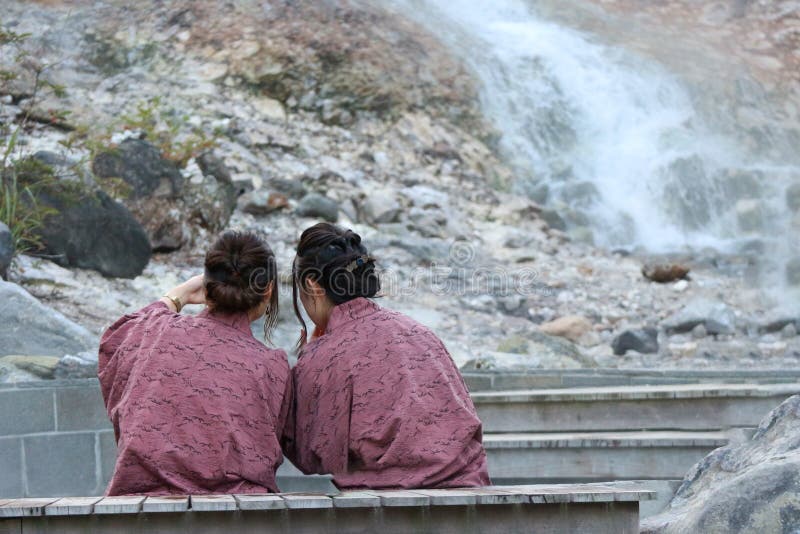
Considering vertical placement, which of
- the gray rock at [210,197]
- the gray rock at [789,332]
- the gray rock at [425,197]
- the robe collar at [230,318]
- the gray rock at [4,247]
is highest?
the robe collar at [230,318]

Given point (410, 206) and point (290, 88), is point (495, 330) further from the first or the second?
point (290, 88)

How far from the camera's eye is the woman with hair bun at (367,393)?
2.51m

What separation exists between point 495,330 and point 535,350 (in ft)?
5.41

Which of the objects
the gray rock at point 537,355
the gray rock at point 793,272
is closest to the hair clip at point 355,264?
the gray rock at point 537,355

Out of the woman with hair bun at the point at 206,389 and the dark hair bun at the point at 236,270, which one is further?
the dark hair bun at the point at 236,270

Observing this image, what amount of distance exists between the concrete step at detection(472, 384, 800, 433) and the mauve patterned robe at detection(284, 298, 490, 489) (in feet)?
6.31

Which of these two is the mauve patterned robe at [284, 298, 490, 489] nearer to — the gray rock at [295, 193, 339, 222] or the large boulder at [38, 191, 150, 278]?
the large boulder at [38, 191, 150, 278]

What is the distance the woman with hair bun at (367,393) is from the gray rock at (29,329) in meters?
2.92

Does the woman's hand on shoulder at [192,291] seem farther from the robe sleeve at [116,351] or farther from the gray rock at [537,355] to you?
the gray rock at [537,355]

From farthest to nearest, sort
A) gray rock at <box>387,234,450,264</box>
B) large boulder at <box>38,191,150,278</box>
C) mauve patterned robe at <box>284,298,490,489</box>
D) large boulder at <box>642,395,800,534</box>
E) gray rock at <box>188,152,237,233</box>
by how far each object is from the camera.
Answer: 1. gray rock at <box>387,234,450,264</box>
2. gray rock at <box>188,152,237,233</box>
3. large boulder at <box>38,191,150,278</box>
4. mauve patterned robe at <box>284,298,490,489</box>
5. large boulder at <box>642,395,800,534</box>

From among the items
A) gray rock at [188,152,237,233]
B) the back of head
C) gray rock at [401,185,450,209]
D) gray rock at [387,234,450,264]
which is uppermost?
the back of head

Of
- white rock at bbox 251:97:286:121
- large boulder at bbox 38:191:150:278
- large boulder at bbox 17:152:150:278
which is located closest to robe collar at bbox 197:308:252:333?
large boulder at bbox 17:152:150:278

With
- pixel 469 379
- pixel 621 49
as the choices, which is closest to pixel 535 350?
pixel 469 379

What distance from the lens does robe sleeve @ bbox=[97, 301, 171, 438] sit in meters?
2.63
